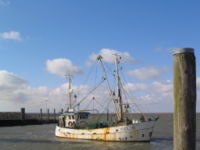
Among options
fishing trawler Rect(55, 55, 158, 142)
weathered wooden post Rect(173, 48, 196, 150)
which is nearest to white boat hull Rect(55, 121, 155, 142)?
fishing trawler Rect(55, 55, 158, 142)

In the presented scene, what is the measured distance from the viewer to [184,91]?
5.77 meters

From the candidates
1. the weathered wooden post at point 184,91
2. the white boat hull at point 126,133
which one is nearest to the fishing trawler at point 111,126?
the white boat hull at point 126,133

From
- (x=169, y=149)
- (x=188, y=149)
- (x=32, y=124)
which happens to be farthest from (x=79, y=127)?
(x=32, y=124)

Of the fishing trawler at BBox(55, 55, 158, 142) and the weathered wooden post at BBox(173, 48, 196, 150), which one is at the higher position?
the weathered wooden post at BBox(173, 48, 196, 150)

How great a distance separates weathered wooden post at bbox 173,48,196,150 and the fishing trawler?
36.1m

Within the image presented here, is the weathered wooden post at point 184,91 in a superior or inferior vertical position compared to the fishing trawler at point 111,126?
superior

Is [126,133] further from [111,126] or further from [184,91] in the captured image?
[184,91]

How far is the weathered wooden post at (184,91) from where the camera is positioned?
18.9ft

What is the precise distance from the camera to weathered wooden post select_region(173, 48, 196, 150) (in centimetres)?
575

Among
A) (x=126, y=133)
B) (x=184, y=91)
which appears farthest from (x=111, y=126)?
(x=184, y=91)

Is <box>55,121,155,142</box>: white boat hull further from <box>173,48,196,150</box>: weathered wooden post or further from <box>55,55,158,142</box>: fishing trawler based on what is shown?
<box>173,48,196,150</box>: weathered wooden post

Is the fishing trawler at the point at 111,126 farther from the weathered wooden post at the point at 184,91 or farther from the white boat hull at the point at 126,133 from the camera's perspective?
the weathered wooden post at the point at 184,91

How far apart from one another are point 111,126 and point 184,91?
38.2 m

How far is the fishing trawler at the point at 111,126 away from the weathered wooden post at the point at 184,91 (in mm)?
36101
